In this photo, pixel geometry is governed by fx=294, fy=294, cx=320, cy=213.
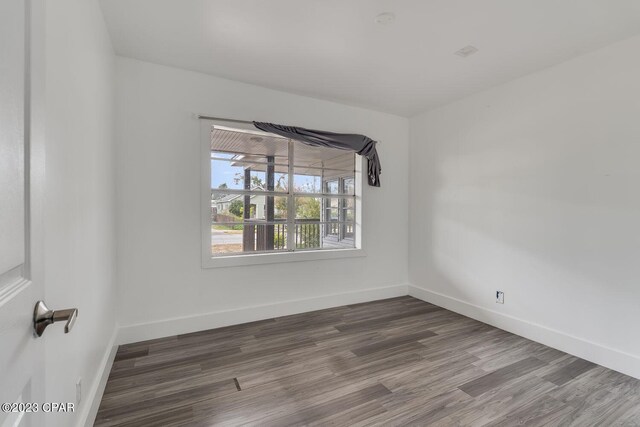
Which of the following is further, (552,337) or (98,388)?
(552,337)

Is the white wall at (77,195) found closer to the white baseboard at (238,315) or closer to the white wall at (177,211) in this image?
the white wall at (177,211)

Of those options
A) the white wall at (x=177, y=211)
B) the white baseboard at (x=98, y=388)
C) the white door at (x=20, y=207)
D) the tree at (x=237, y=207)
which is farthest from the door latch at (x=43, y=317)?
the tree at (x=237, y=207)

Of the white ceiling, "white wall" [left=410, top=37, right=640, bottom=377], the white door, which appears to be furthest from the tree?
the white door

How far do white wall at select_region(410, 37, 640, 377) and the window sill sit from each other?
3.89 feet

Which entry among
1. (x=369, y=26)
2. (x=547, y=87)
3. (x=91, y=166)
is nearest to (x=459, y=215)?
(x=547, y=87)

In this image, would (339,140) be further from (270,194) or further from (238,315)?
(238,315)

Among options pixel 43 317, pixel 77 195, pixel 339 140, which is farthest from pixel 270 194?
pixel 43 317

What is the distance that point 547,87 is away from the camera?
2.69 m

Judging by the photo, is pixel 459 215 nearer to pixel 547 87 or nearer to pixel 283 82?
pixel 547 87

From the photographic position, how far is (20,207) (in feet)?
2.07

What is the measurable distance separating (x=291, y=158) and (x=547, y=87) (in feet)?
8.53

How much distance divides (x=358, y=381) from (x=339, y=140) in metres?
2.53

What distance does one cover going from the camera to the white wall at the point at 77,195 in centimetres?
117

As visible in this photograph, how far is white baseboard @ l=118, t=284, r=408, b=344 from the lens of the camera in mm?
2682
